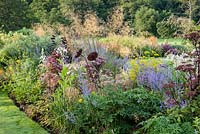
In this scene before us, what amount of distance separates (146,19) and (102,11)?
4.02m

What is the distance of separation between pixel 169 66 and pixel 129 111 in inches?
40.3

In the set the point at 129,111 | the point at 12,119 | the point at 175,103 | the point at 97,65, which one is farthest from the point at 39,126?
the point at 175,103

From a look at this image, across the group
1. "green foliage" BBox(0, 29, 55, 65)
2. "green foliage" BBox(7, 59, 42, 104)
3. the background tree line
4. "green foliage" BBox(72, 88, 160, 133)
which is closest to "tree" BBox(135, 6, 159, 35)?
the background tree line

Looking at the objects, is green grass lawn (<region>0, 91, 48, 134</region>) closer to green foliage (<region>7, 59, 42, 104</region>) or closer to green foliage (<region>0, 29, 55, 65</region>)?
green foliage (<region>7, 59, 42, 104</region>)

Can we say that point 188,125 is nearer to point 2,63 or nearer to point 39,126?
point 39,126

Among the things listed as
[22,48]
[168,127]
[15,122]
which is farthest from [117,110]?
[22,48]

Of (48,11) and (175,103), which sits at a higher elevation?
(175,103)

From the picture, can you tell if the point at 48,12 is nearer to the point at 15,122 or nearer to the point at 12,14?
the point at 12,14

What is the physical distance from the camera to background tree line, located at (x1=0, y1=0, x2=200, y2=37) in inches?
963

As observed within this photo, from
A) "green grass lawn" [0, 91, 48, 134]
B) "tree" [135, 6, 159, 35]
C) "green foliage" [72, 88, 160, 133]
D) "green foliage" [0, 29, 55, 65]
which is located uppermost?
"green foliage" [72, 88, 160, 133]

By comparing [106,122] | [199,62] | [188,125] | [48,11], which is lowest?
[48,11]

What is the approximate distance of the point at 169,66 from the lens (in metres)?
4.50

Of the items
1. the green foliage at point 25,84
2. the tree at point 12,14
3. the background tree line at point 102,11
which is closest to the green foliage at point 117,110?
the green foliage at point 25,84

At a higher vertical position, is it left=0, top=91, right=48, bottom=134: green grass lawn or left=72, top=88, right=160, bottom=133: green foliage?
left=72, top=88, right=160, bottom=133: green foliage
